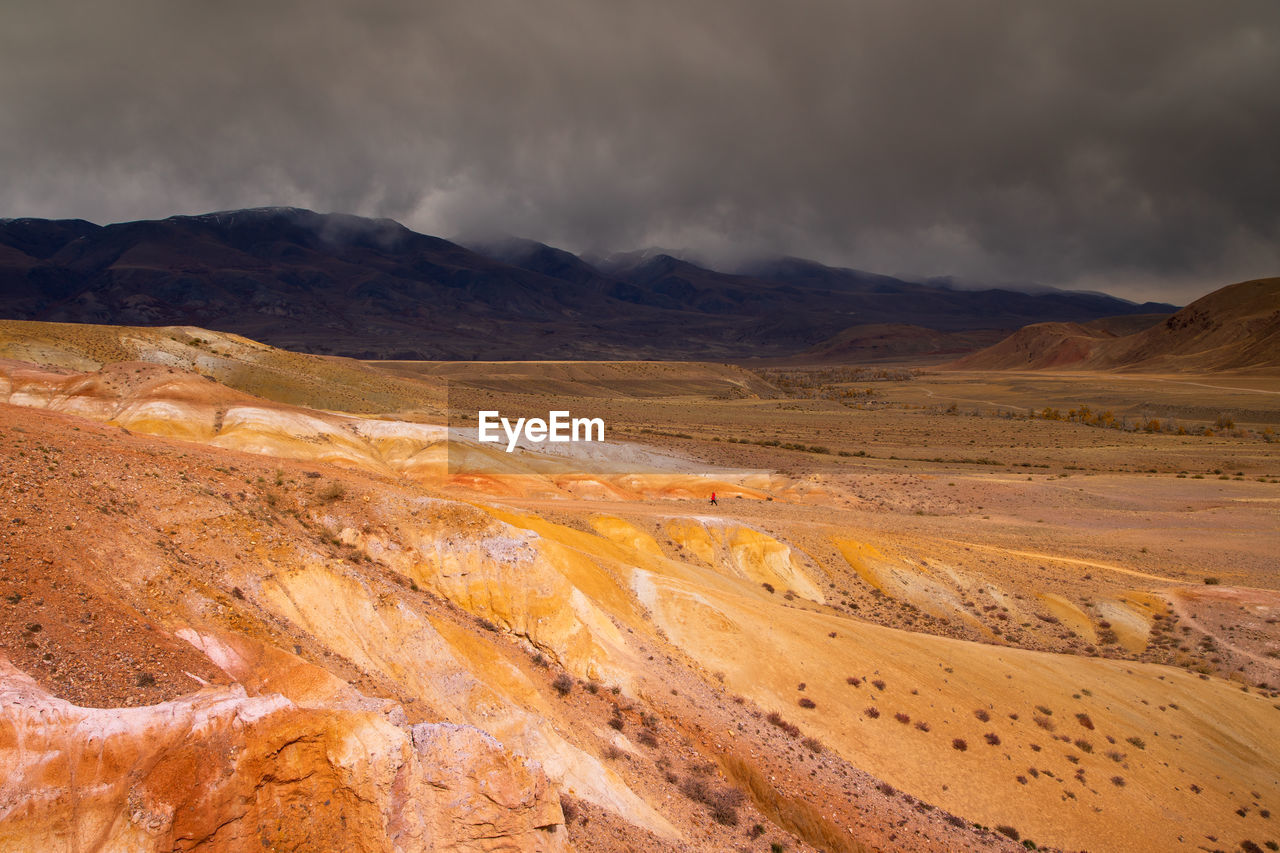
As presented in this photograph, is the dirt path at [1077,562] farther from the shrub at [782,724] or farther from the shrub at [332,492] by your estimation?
the shrub at [332,492]

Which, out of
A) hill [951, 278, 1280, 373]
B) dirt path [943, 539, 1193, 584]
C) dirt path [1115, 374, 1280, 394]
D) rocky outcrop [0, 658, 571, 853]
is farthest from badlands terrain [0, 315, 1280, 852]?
hill [951, 278, 1280, 373]

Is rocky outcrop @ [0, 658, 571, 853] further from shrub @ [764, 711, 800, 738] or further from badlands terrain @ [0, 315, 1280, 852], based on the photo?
shrub @ [764, 711, 800, 738]

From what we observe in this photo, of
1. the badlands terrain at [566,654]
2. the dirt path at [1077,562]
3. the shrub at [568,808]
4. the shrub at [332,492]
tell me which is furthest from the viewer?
the dirt path at [1077,562]

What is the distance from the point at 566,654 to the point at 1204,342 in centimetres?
18871

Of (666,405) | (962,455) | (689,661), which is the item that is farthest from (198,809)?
(666,405)

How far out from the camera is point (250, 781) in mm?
7582

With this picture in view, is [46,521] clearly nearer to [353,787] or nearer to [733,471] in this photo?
[353,787]

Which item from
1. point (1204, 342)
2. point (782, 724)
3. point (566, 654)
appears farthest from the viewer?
point (1204, 342)

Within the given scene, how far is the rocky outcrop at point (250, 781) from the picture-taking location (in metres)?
6.59

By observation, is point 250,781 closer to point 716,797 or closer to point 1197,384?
point 716,797

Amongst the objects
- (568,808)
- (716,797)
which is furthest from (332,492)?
(716,797)

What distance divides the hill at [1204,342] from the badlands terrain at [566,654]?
398ft

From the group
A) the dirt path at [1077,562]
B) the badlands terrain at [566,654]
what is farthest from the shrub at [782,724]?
the dirt path at [1077,562]

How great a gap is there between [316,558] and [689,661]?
32.7ft
